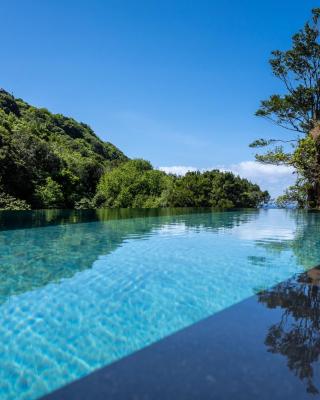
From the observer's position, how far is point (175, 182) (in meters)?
42.4

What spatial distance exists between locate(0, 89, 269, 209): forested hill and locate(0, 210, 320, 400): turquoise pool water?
65.9 ft

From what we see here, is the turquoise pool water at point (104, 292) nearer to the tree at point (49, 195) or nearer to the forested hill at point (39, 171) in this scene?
the forested hill at point (39, 171)

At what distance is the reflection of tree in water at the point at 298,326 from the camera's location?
2.22 m

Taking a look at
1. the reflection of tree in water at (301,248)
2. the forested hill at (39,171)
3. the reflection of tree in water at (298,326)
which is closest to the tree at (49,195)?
the forested hill at (39,171)

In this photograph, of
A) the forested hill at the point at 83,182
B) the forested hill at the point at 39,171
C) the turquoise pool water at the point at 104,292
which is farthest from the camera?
the forested hill at the point at 83,182

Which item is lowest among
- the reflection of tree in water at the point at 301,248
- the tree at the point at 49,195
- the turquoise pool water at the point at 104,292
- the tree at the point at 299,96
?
the turquoise pool water at the point at 104,292

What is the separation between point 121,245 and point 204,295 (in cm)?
401

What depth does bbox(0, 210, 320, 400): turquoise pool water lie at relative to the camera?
2379 mm

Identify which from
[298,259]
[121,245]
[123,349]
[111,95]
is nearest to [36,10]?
[111,95]

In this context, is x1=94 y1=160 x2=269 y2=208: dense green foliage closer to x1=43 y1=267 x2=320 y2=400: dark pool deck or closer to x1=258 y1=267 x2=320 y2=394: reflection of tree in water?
x1=258 y1=267 x2=320 y2=394: reflection of tree in water

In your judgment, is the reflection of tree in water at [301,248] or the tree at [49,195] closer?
the reflection of tree in water at [301,248]

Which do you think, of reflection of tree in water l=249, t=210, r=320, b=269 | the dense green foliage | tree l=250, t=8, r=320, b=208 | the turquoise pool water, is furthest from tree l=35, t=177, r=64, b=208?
reflection of tree in water l=249, t=210, r=320, b=269

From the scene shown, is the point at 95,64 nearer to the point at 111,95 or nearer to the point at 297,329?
the point at 111,95

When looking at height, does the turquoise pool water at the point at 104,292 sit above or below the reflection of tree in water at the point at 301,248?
below
